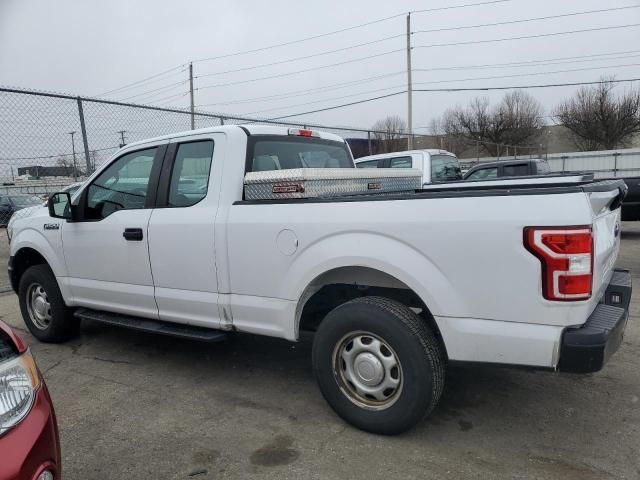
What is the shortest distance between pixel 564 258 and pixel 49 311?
15.4 feet

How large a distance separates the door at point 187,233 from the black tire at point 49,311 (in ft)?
4.93

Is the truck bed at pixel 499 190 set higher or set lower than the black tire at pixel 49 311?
higher

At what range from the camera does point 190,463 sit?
305cm

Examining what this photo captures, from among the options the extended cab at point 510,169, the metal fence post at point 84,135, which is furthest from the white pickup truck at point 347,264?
the extended cab at point 510,169

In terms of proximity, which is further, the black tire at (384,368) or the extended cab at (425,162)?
the extended cab at (425,162)

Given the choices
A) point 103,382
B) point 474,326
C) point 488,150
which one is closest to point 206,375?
point 103,382

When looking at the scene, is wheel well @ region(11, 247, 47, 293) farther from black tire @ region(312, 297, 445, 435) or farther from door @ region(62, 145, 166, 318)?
black tire @ region(312, 297, 445, 435)

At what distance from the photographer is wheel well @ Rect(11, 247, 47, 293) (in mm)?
5340

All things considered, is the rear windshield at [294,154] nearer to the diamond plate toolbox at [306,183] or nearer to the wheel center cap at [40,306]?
the diamond plate toolbox at [306,183]

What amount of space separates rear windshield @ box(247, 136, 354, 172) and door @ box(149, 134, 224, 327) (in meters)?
0.28

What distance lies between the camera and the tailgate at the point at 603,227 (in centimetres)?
273


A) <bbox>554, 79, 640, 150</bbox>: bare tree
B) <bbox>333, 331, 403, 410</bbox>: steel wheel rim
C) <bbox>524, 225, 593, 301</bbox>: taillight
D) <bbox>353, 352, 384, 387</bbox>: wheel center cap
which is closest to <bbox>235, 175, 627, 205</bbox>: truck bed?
<bbox>524, 225, 593, 301</bbox>: taillight

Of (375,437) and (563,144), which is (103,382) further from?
(563,144)

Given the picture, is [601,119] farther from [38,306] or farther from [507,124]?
[38,306]
